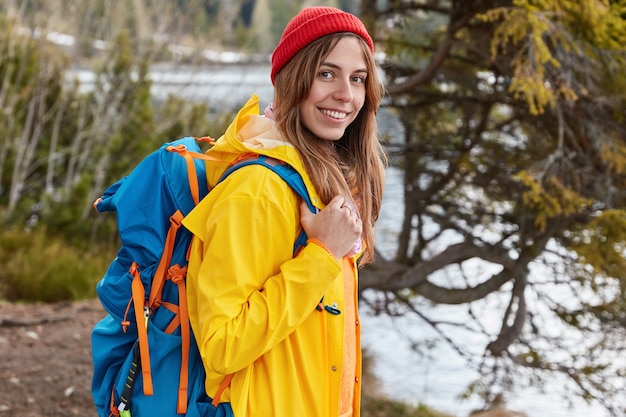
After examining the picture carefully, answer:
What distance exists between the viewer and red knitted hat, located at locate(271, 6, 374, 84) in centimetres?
181

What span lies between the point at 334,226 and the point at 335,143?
1.47 ft

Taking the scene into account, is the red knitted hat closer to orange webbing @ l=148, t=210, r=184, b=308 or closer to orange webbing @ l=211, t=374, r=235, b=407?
orange webbing @ l=148, t=210, r=184, b=308

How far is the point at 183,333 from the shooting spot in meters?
1.75

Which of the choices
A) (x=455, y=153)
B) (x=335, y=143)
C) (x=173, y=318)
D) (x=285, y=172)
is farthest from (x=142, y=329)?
(x=455, y=153)

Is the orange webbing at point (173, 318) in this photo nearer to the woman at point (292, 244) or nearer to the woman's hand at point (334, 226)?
the woman at point (292, 244)

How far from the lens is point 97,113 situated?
8.83m

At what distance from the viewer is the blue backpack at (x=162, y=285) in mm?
1745

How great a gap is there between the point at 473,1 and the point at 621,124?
4.07 feet

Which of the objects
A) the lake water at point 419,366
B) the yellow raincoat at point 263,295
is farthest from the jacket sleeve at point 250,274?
the lake water at point 419,366

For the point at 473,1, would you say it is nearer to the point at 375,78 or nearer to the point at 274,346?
the point at 375,78

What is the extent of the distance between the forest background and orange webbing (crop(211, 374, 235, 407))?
1.81m

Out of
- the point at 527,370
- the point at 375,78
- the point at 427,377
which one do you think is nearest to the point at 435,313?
the point at 427,377

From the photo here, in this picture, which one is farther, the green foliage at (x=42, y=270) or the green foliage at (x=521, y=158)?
the green foliage at (x=42, y=270)

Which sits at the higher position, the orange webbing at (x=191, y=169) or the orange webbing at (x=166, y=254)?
the orange webbing at (x=191, y=169)
